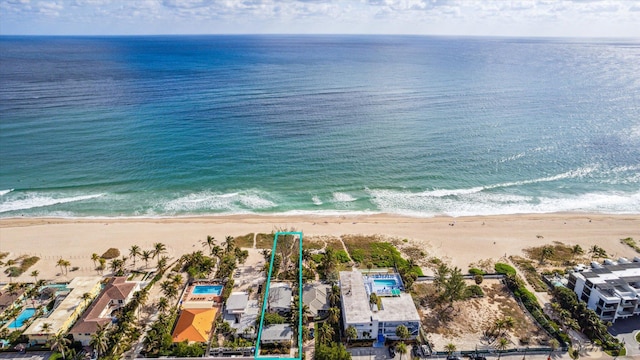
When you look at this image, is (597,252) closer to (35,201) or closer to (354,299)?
(354,299)

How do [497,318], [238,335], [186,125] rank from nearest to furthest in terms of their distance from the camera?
[238,335] → [497,318] → [186,125]

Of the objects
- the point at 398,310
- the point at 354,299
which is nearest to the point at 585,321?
the point at 398,310

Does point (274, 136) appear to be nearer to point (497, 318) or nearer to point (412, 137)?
point (412, 137)

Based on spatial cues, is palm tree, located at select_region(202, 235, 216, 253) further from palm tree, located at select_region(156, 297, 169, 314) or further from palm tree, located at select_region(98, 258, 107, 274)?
palm tree, located at select_region(98, 258, 107, 274)

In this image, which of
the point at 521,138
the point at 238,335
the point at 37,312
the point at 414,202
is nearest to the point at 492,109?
the point at 521,138

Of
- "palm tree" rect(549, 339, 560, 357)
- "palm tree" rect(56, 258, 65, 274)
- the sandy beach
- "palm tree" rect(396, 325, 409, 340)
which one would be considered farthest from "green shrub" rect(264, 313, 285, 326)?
"palm tree" rect(56, 258, 65, 274)

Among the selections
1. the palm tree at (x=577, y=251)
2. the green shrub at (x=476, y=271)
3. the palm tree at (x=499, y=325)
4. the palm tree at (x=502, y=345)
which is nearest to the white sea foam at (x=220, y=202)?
the green shrub at (x=476, y=271)

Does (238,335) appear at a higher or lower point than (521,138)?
lower
